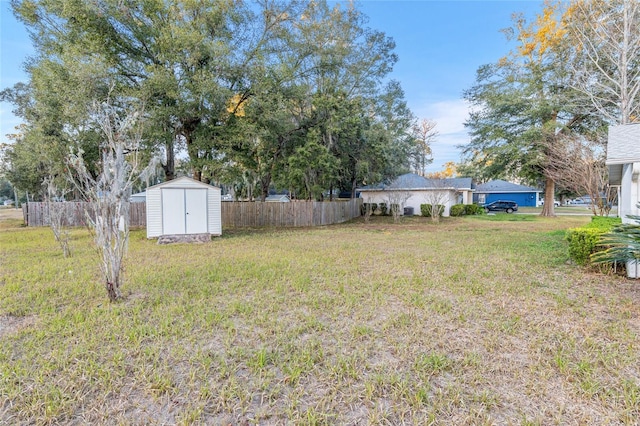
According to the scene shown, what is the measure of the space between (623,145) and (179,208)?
35.4ft

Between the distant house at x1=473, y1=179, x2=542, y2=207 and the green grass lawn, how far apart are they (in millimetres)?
31818

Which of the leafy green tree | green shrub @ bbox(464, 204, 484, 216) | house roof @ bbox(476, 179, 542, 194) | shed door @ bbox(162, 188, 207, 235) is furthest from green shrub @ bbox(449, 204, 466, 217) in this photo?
shed door @ bbox(162, 188, 207, 235)

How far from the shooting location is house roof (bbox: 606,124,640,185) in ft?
17.1

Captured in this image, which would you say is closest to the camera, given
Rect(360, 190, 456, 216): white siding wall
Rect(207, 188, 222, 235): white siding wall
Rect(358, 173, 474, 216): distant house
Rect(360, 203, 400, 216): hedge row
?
Rect(207, 188, 222, 235): white siding wall

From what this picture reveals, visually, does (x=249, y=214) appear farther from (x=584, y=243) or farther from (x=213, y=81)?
(x=584, y=243)

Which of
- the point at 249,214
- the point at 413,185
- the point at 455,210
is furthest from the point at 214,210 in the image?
the point at 455,210

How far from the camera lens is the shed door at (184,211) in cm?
930

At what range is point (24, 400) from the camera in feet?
6.79

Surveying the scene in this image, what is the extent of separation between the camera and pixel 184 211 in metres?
9.54

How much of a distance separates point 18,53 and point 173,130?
6.13m

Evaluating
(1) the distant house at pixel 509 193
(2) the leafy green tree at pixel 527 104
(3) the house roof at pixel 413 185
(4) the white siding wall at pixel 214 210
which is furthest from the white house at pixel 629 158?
(1) the distant house at pixel 509 193

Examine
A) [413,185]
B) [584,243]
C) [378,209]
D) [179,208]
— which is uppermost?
[413,185]

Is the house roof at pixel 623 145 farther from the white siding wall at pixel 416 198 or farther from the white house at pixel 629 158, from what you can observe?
the white siding wall at pixel 416 198

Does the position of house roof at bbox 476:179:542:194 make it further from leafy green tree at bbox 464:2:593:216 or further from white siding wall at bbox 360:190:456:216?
white siding wall at bbox 360:190:456:216
